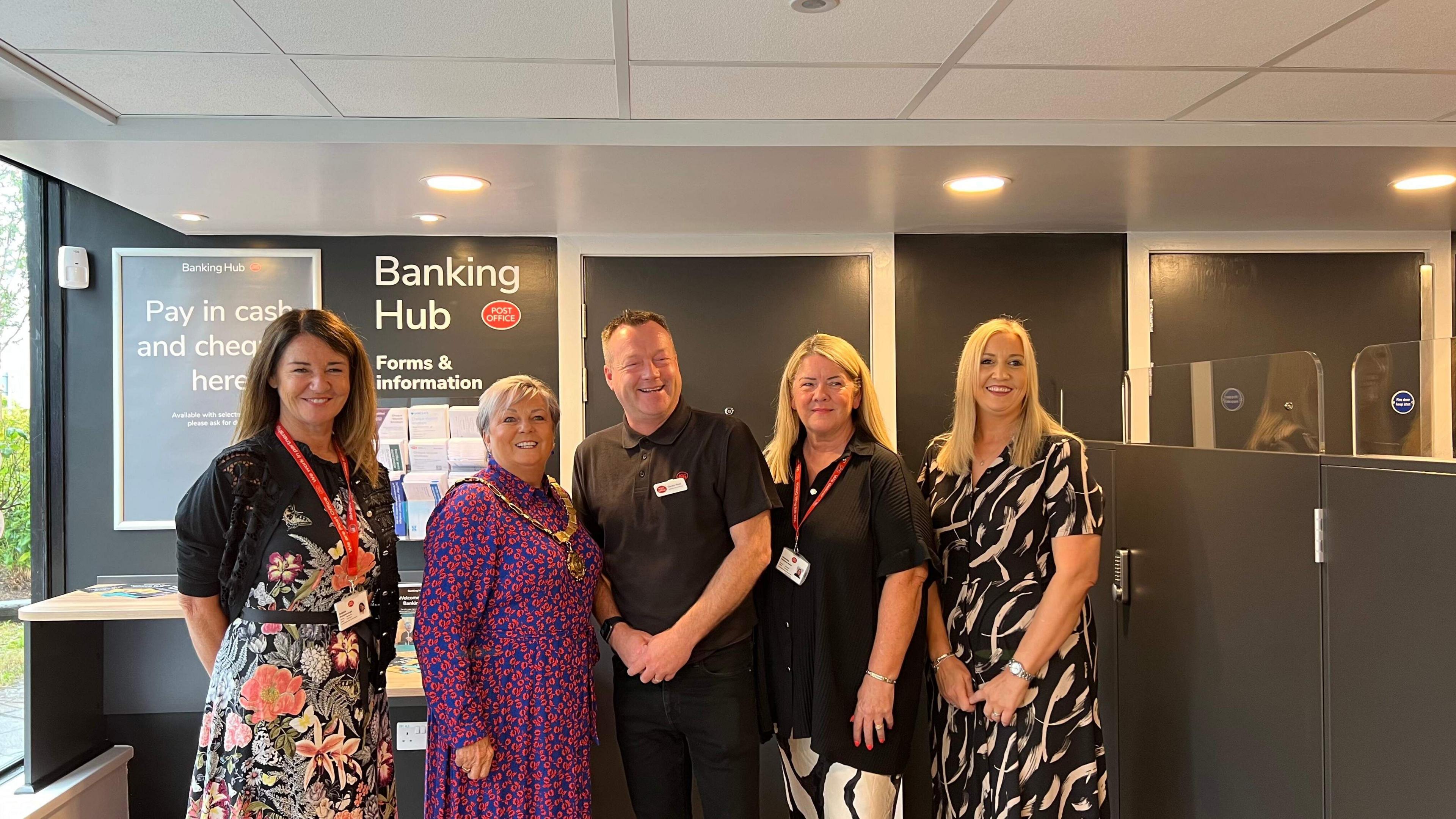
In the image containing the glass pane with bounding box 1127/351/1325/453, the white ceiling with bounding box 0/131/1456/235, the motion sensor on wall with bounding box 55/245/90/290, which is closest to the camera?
the glass pane with bounding box 1127/351/1325/453

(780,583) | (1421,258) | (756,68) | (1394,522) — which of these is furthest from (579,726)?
(1421,258)

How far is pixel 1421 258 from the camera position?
396cm

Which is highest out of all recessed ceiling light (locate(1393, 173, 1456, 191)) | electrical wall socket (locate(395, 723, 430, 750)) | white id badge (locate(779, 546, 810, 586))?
recessed ceiling light (locate(1393, 173, 1456, 191))

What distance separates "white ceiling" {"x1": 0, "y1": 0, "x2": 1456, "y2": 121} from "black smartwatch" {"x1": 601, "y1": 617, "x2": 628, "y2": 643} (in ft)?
4.27

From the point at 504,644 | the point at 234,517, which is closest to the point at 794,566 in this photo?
the point at 504,644

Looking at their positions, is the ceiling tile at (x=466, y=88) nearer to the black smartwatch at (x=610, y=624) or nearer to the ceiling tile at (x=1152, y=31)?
the ceiling tile at (x=1152, y=31)

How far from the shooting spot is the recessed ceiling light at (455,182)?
2.88 meters

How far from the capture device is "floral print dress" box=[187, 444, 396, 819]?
1945 millimetres

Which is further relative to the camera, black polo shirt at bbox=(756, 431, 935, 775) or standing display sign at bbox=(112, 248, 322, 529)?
standing display sign at bbox=(112, 248, 322, 529)

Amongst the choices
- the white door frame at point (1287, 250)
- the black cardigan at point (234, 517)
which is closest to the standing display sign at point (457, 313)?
the black cardigan at point (234, 517)

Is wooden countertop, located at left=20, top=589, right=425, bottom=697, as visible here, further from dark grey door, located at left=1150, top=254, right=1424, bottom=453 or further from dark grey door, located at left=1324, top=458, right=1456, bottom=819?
dark grey door, located at left=1150, top=254, right=1424, bottom=453

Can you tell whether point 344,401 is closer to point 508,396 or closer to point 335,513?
point 335,513

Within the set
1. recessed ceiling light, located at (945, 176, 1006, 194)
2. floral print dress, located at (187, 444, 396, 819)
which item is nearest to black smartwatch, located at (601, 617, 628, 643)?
floral print dress, located at (187, 444, 396, 819)

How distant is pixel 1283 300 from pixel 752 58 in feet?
9.94
